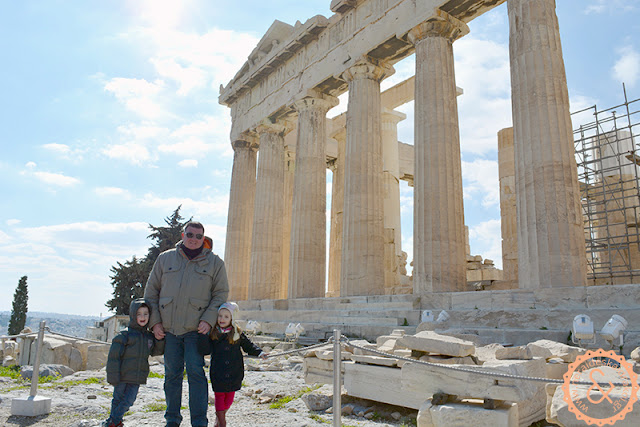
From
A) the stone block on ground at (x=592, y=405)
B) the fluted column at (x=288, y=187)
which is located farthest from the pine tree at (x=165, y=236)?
the stone block on ground at (x=592, y=405)

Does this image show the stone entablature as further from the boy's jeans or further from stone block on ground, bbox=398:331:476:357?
the boy's jeans

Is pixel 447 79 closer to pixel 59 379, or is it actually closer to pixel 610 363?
pixel 610 363

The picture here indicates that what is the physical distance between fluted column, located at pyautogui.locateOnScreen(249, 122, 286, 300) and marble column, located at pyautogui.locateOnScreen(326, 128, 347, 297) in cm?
330

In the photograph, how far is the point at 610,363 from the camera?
21.4 ft

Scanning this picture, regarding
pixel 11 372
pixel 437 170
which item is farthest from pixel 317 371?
pixel 437 170

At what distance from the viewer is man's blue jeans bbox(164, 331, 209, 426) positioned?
17.7 ft

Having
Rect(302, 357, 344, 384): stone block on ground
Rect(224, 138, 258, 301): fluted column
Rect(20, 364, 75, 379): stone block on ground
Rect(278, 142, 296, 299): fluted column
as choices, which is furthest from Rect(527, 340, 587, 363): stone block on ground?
Rect(278, 142, 296, 299): fluted column

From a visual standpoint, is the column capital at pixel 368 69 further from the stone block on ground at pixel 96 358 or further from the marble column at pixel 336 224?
the stone block on ground at pixel 96 358

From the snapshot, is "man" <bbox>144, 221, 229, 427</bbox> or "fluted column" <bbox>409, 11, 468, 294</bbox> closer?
"man" <bbox>144, 221, 229, 427</bbox>

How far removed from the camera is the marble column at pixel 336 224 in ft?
92.4

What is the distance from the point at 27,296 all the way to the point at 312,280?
32.9 meters

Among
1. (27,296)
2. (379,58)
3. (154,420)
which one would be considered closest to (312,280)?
(379,58)

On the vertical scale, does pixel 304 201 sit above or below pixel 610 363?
above

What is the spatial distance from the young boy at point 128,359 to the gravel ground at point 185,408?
1136 mm
